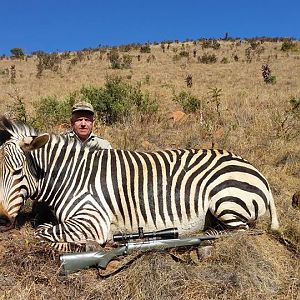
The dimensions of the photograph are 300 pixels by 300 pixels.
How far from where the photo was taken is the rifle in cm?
337

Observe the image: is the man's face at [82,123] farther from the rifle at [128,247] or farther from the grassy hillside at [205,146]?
the rifle at [128,247]

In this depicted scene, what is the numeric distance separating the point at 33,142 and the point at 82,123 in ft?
5.53

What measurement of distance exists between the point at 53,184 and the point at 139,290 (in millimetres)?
1505

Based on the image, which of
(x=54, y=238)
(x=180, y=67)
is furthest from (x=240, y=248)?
(x=180, y=67)

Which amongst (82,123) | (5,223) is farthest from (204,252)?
(82,123)

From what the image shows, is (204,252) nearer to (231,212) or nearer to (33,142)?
(231,212)

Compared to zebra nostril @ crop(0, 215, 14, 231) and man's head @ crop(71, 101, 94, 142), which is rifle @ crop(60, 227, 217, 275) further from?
man's head @ crop(71, 101, 94, 142)

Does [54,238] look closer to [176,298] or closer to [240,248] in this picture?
[176,298]

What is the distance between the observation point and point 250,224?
14.0 ft

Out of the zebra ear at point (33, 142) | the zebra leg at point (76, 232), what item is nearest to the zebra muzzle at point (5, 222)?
the zebra leg at point (76, 232)

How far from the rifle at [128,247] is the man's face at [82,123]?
202 cm

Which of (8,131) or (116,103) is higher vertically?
(116,103)

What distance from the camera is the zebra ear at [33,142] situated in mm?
3885

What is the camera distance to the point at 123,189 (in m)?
4.12
